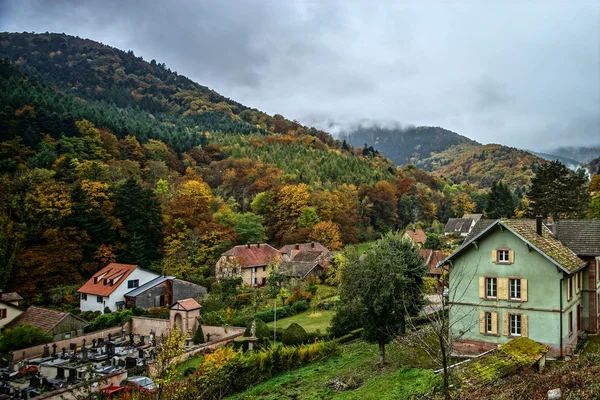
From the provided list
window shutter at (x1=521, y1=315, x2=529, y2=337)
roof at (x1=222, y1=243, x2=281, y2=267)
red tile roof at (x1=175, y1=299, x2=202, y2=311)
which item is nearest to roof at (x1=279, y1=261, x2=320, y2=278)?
roof at (x1=222, y1=243, x2=281, y2=267)

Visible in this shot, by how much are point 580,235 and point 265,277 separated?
37556 millimetres

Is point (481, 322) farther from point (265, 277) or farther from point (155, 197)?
point (155, 197)

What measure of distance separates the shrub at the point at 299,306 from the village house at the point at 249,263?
869 cm

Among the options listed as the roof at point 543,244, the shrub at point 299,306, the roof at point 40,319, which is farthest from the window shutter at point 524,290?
the roof at point 40,319

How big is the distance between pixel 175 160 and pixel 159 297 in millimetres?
46393

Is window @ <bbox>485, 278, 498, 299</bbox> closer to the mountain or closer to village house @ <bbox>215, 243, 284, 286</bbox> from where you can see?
village house @ <bbox>215, 243, 284, 286</bbox>

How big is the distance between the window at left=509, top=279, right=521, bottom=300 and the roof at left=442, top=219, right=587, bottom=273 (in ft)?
6.91

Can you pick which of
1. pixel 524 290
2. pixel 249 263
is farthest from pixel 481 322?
pixel 249 263

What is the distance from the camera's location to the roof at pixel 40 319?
Answer: 35406 mm

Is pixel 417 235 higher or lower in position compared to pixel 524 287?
higher

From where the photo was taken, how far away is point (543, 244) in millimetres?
22828

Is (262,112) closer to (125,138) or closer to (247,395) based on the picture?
(125,138)

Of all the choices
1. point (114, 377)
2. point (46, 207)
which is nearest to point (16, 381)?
point (114, 377)

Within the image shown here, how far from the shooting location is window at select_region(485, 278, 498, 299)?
23438 millimetres
